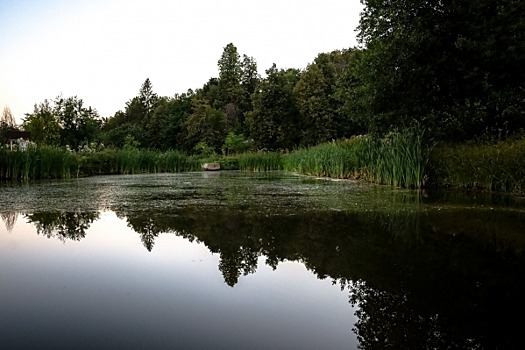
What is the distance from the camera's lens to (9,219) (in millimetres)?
3902

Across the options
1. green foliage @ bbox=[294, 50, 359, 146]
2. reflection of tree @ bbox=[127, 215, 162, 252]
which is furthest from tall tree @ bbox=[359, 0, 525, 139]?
green foliage @ bbox=[294, 50, 359, 146]

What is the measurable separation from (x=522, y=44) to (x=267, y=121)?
62.8 feet

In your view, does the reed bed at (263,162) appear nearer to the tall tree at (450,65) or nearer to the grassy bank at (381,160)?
the grassy bank at (381,160)

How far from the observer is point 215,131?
3148 cm

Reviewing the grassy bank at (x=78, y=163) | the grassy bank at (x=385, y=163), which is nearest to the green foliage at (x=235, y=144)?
the grassy bank at (x=78, y=163)

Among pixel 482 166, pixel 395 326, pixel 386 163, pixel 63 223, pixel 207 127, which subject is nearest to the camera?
pixel 395 326

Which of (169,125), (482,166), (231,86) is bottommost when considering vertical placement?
(482,166)

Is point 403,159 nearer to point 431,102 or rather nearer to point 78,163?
point 431,102

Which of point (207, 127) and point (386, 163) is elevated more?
point (207, 127)

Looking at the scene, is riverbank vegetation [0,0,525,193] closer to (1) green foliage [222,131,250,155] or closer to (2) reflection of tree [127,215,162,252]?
(2) reflection of tree [127,215,162,252]

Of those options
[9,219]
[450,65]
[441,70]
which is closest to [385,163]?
[441,70]

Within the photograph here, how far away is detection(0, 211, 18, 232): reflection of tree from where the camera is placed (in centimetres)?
353

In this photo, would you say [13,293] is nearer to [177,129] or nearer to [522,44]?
[522,44]

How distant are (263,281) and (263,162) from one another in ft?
58.0
